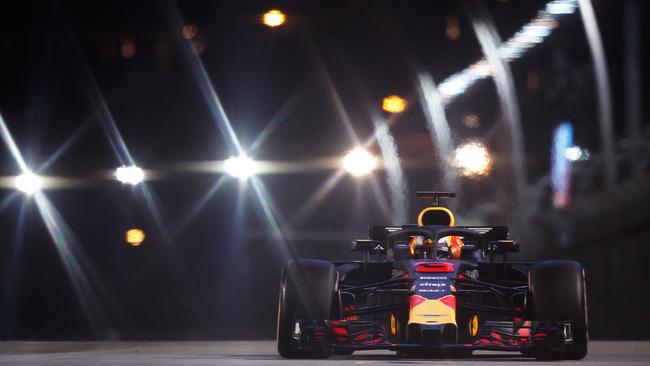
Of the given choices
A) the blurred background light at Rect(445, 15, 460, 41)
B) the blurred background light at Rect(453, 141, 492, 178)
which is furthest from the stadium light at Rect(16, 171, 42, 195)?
the blurred background light at Rect(445, 15, 460, 41)

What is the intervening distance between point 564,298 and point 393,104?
60.3 ft

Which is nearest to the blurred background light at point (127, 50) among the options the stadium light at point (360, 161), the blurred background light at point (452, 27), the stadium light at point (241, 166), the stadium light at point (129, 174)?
the stadium light at point (129, 174)

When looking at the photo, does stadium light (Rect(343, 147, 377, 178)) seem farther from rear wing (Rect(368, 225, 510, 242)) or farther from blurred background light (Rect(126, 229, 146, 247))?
rear wing (Rect(368, 225, 510, 242))

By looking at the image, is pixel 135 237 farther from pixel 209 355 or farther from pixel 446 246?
pixel 446 246

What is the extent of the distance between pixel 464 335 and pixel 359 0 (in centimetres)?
1838

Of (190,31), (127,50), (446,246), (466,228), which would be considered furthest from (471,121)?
(446,246)

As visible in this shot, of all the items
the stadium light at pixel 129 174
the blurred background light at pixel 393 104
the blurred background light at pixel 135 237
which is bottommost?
the blurred background light at pixel 135 237

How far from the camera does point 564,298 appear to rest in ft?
42.7

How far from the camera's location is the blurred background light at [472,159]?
95.8ft

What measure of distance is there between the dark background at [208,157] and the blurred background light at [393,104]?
228mm

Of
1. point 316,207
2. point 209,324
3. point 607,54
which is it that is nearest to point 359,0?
point 316,207

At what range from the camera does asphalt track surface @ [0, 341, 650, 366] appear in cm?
1297

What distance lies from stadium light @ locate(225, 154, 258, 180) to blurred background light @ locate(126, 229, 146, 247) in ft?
8.69

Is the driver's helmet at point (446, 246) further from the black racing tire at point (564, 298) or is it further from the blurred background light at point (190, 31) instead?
the blurred background light at point (190, 31)
